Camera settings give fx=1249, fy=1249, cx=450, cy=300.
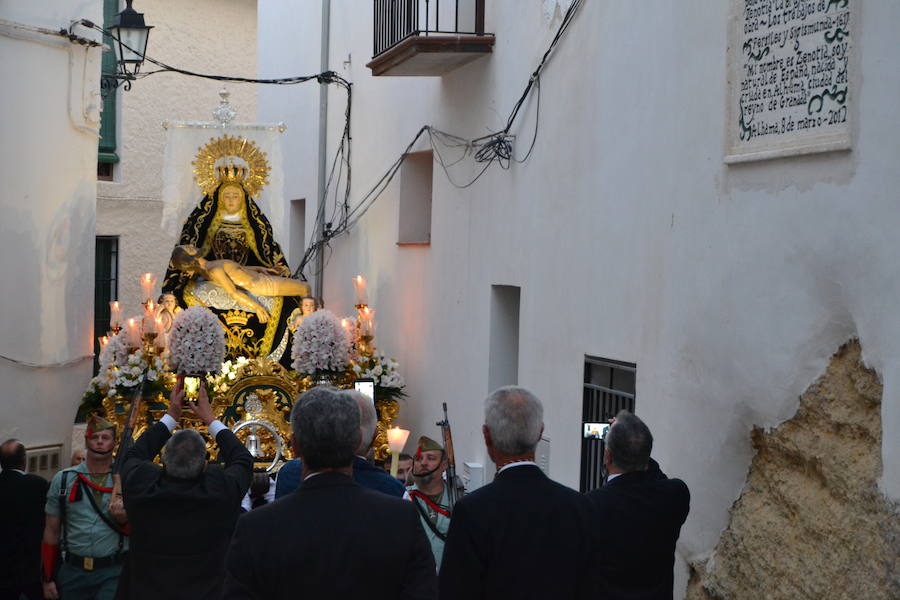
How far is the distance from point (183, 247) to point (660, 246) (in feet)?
23.1

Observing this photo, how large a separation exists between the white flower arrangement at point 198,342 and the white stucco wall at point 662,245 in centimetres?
225

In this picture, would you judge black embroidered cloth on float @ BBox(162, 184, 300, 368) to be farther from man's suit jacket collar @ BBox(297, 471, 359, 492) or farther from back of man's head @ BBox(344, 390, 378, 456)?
man's suit jacket collar @ BBox(297, 471, 359, 492)

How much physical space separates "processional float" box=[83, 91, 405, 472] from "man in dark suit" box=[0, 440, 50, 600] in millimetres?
2438

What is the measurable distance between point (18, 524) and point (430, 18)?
6.28 meters

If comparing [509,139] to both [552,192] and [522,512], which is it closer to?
[552,192]

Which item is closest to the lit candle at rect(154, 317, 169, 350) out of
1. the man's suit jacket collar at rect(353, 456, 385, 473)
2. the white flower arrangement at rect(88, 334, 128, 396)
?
the white flower arrangement at rect(88, 334, 128, 396)

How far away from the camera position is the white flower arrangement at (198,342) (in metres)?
9.85

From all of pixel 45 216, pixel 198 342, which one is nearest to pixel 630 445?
pixel 198 342

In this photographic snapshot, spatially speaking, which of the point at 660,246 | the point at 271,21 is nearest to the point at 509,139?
the point at 660,246

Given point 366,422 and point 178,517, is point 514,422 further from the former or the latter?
point 178,517

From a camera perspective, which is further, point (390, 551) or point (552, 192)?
point (552, 192)

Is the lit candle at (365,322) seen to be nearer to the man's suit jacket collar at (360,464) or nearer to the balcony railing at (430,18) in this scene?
the balcony railing at (430,18)

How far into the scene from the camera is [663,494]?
197 inches

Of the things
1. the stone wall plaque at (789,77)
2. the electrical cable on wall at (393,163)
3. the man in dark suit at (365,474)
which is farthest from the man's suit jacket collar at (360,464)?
the electrical cable on wall at (393,163)
